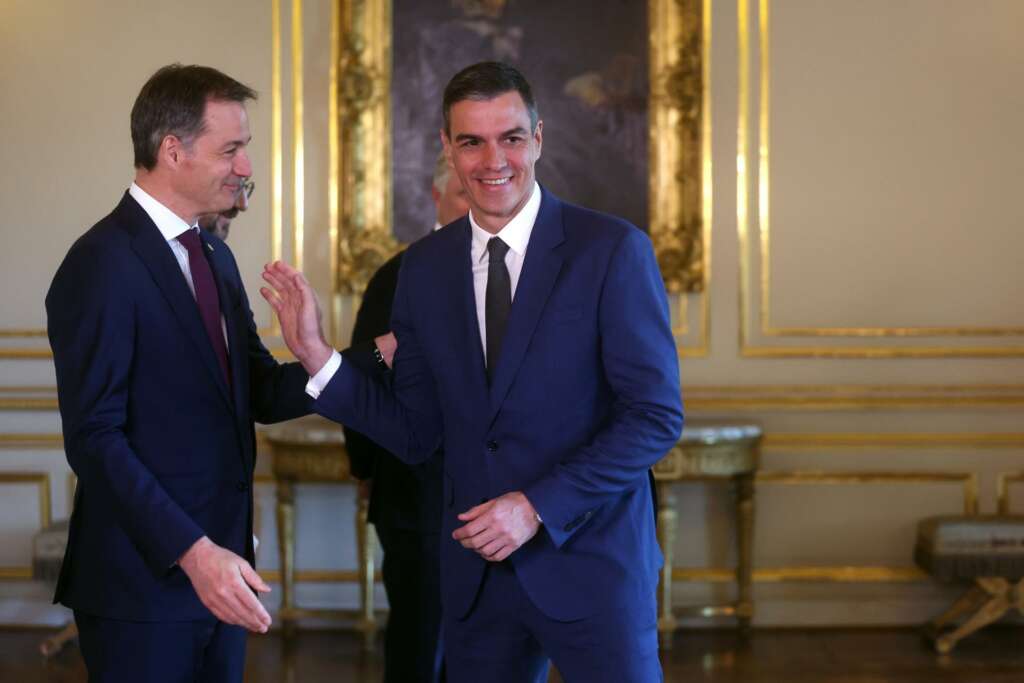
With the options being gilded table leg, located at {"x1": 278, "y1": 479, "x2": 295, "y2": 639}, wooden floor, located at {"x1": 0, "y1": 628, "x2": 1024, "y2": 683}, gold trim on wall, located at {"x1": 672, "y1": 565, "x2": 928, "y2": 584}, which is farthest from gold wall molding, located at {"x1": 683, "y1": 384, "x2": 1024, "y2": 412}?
gilded table leg, located at {"x1": 278, "y1": 479, "x2": 295, "y2": 639}

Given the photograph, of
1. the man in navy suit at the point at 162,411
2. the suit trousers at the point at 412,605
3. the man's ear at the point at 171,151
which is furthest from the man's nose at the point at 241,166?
the suit trousers at the point at 412,605

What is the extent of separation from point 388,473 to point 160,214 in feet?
3.66

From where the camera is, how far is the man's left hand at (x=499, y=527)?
7.06 feet

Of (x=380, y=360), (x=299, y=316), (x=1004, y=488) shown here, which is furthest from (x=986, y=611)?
(x=299, y=316)

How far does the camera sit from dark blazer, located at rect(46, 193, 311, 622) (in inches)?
86.8

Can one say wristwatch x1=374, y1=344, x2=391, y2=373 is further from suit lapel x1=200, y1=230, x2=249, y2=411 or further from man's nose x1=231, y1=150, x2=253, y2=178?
man's nose x1=231, y1=150, x2=253, y2=178

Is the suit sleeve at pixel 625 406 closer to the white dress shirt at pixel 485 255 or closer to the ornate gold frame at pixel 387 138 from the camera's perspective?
the white dress shirt at pixel 485 255

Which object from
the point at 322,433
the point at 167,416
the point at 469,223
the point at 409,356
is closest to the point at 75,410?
the point at 167,416

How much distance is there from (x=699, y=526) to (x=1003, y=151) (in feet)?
7.13

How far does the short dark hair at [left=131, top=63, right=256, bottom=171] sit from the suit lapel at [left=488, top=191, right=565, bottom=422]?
0.69 m

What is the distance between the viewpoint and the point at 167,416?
235cm

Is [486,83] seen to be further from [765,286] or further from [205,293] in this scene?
[765,286]

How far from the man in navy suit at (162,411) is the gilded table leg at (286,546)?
9.61ft

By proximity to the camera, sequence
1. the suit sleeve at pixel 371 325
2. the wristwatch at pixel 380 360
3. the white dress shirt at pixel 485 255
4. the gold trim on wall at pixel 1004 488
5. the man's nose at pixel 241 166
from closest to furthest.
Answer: the white dress shirt at pixel 485 255, the man's nose at pixel 241 166, the wristwatch at pixel 380 360, the suit sleeve at pixel 371 325, the gold trim on wall at pixel 1004 488
